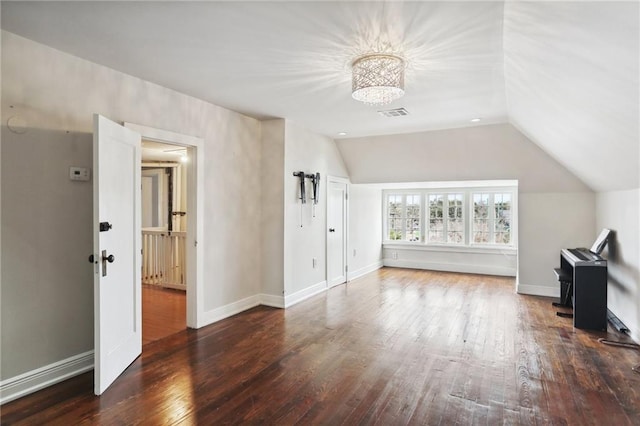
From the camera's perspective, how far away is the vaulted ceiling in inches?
77.9

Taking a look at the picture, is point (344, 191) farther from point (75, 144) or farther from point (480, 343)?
point (75, 144)

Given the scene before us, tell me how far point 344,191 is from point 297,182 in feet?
5.32

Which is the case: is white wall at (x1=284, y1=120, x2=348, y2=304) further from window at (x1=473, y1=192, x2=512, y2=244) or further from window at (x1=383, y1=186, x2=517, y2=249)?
window at (x1=473, y1=192, x2=512, y2=244)

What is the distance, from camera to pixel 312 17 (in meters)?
2.17

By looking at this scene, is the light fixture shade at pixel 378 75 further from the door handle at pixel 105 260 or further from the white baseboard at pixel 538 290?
the white baseboard at pixel 538 290

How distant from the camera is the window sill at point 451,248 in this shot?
7.08 meters

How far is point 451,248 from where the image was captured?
24.8 feet

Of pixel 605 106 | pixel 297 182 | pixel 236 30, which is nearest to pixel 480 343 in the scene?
pixel 605 106

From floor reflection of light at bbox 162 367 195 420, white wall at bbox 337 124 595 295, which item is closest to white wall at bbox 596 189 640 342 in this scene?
white wall at bbox 337 124 595 295

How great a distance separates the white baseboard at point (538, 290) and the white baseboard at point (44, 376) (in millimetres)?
5686

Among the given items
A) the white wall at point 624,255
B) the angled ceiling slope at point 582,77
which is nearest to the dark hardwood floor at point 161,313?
the angled ceiling slope at point 582,77

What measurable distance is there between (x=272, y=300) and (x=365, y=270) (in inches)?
115

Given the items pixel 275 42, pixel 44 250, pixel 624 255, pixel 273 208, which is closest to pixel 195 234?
pixel 273 208

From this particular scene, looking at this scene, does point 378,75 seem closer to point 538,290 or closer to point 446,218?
point 538,290
